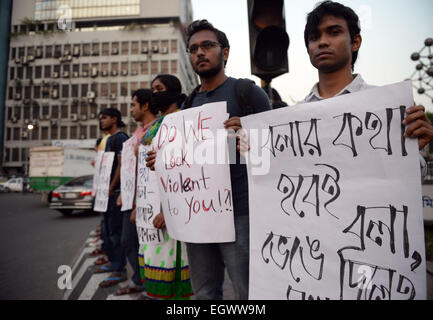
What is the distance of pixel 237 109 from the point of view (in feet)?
4.85

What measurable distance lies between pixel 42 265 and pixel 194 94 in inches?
160

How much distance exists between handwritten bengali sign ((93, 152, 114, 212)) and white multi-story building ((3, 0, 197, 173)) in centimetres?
3549

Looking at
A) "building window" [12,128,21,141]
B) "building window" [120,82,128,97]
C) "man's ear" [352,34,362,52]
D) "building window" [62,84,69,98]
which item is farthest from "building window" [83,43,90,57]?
"man's ear" [352,34,362,52]

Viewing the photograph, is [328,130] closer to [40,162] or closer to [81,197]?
[81,197]

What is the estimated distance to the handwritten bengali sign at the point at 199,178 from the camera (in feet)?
4.47

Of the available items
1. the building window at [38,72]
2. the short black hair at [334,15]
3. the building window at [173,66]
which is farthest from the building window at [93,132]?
the short black hair at [334,15]

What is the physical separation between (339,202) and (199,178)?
70 cm

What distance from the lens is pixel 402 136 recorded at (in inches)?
38.3

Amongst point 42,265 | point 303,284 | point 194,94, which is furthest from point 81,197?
point 303,284

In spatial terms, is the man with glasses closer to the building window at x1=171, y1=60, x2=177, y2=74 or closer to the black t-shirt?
Answer: the black t-shirt

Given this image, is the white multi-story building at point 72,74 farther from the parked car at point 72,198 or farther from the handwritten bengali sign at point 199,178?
the handwritten bengali sign at point 199,178

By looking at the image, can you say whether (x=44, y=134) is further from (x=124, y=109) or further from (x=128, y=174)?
(x=128, y=174)

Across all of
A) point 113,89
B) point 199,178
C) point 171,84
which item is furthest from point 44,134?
point 199,178

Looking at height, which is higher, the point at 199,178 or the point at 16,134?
the point at 16,134
